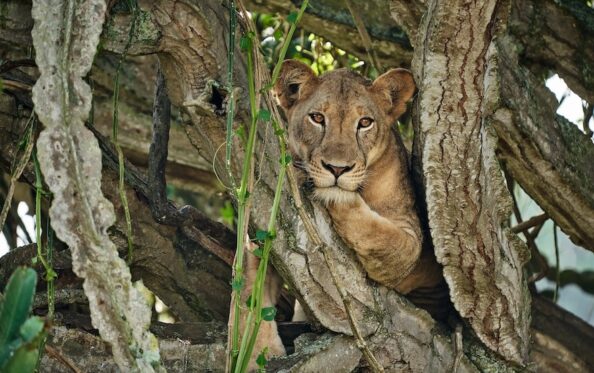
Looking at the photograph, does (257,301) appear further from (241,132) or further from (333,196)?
(333,196)

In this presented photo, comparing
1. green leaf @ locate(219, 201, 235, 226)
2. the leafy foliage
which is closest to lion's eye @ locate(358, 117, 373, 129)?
green leaf @ locate(219, 201, 235, 226)

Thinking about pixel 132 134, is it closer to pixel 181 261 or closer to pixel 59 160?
pixel 181 261

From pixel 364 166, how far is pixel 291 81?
1.95ft

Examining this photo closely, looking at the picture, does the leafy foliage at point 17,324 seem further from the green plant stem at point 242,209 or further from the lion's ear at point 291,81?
the lion's ear at point 291,81

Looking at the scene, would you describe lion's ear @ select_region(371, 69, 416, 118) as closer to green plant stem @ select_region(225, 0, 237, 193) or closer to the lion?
the lion

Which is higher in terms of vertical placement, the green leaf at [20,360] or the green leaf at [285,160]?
the green leaf at [285,160]

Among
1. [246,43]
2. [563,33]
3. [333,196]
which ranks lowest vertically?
[333,196]

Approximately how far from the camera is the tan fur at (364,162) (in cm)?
475

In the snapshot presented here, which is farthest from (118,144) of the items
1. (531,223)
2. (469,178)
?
(531,223)

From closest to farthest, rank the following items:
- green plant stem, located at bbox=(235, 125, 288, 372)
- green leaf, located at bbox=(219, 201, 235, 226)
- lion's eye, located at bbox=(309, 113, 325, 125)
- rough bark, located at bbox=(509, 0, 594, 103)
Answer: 1. green plant stem, located at bbox=(235, 125, 288, 372)
2. lion's eye, located at bbox=(309, 113, 325, 125)
3. rough bark, located at bbox=(509, 0, 594, 103)
4. green leaf, located at bbox=(219, 201, 235, 226)

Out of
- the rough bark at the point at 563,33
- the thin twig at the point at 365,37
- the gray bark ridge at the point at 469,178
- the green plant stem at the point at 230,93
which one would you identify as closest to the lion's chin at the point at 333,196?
the gray bark ridge at the point at 469,178

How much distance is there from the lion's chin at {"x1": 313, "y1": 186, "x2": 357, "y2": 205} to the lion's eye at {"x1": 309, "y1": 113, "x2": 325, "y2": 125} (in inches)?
19.9

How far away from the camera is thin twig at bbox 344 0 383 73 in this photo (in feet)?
18.8

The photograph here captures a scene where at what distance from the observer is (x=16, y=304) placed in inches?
111
